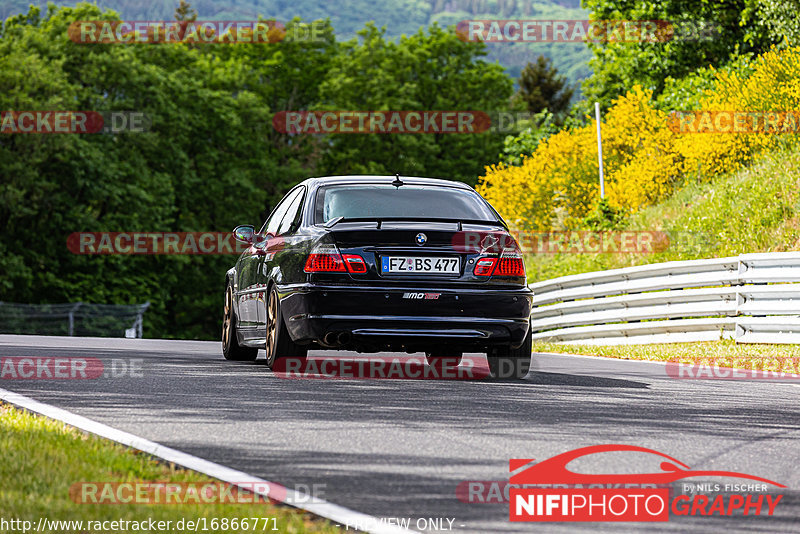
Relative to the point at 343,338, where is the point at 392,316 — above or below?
above

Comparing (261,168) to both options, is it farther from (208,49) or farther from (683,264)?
(683,264)

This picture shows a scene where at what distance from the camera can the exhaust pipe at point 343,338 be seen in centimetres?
1049

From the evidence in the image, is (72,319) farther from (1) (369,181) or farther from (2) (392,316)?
(2) (392,316)

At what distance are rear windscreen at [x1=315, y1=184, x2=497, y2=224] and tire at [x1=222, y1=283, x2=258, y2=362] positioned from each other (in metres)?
2.82

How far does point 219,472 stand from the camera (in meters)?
5.81

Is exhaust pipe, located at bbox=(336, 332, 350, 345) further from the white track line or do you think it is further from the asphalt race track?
the white track line

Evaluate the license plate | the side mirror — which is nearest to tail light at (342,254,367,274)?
the license plate

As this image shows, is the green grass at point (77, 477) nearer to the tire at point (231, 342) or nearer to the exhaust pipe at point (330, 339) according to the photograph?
the exhaust pipe at point (330, 339)

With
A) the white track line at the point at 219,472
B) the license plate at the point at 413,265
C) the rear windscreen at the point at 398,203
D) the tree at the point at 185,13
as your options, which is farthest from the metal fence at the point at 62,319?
the tree at the point at 185,13

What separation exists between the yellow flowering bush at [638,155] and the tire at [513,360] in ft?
63.8

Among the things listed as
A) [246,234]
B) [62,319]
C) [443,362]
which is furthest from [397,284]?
[62,319]

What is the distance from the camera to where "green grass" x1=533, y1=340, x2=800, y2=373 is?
47.8 ft

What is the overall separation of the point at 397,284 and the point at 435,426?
300 cm

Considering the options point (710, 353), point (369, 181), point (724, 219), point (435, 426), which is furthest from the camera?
point (724, 219)
